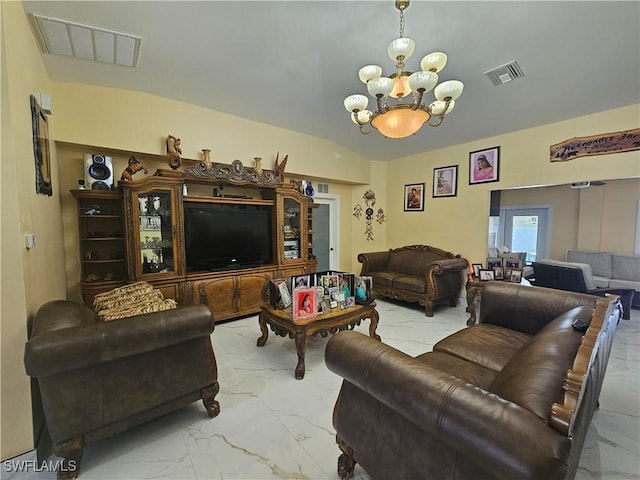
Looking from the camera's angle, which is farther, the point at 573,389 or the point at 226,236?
the point at 226,236

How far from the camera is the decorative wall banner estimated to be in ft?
10.1

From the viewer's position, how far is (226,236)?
3836 mm

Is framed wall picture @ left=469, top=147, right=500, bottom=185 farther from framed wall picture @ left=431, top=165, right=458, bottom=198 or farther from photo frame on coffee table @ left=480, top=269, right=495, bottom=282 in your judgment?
photo frame on coffee table @ left=480, top=269, right=495, bottom=282

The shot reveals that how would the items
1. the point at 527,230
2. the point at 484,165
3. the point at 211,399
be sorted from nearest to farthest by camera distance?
1. the point at 211,399
2. the point at 484,165
3. the point at 527,230

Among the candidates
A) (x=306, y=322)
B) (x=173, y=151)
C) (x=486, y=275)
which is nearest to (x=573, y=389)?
(x=306, y=322)

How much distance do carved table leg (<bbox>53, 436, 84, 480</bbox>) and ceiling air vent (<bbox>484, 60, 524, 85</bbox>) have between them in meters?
4.27

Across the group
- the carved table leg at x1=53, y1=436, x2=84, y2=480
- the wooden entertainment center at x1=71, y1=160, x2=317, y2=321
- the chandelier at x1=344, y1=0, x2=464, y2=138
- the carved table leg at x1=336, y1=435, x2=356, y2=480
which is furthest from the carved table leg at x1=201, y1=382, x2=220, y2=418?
the chandelier at x1=344, y1=0, x2=464, y2=138

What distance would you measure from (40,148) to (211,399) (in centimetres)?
224

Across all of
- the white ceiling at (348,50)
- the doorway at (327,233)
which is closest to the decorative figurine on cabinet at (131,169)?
the white ceiling at (348,50)

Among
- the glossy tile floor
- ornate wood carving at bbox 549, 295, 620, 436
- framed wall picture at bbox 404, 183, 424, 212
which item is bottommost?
the glossy tile floor

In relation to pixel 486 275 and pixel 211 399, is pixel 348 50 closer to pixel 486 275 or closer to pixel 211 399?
pixel 211 399

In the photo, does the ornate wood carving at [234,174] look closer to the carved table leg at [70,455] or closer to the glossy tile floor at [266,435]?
the glossy tile floor at [266,435]

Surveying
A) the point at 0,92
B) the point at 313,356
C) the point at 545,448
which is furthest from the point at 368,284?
the point at 0,92

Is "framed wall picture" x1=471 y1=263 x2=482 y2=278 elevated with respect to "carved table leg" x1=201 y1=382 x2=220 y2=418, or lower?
elevated
